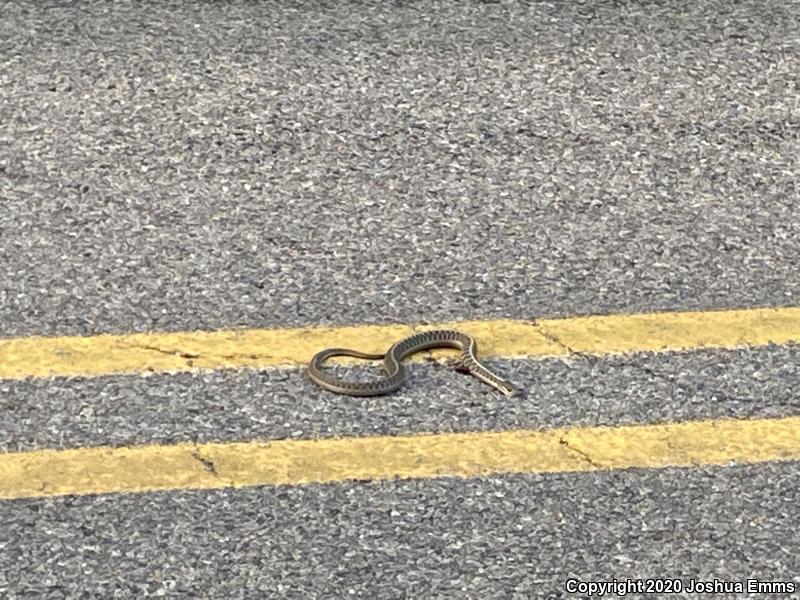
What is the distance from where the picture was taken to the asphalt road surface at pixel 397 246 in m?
3.77

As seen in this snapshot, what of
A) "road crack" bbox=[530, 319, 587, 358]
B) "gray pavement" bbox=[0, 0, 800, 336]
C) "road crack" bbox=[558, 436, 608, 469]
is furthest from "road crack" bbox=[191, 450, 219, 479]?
"road crack" bbox=[530, 319, 587, 358]

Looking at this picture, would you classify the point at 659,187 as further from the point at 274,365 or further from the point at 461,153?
the point at 274,365

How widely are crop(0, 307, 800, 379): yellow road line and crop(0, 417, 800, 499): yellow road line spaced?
1.23 feet

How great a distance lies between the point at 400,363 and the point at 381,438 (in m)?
0.32

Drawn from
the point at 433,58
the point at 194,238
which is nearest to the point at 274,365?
the point at 194,238

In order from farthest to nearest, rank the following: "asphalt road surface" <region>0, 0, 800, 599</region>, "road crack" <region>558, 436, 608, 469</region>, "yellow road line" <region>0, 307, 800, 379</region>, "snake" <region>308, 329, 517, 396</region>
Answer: "yellow road line" <region>0, 307, 800, 379</region> → "snake" <region>308, 329, 517, 396</region> → "road crack" <region>558, 436, 608, 469</region> → "asphalt road surface" <region>0, 0, 800, 599</region>

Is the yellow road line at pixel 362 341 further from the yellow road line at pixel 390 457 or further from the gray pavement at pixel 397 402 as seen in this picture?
the yellow road line at pixel 390 457

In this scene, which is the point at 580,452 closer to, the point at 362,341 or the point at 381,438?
the point at 381,438

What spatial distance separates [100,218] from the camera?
16.5 ft

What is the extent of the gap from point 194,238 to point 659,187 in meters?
1.49

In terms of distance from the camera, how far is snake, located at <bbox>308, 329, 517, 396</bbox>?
432cm

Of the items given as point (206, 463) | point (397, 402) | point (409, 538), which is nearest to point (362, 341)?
point (397, 402)

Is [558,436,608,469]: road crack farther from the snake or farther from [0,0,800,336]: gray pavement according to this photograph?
[0,0,800,336]: gray pavement

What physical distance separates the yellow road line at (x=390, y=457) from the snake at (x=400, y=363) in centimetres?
19
